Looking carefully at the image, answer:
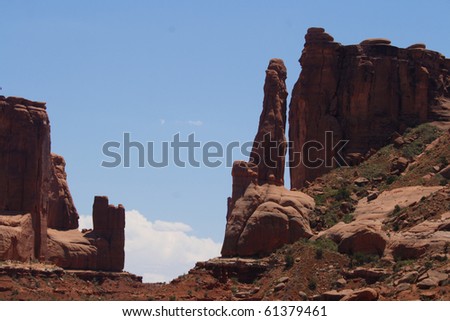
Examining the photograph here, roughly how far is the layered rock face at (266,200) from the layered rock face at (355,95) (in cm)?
1174

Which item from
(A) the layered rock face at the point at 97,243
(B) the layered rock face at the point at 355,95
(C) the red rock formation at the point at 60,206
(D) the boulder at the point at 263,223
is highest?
(B) the layered rock face at the point at 355,95

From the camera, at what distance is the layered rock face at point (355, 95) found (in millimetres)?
133125

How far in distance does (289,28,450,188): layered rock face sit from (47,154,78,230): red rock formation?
83.1 ft

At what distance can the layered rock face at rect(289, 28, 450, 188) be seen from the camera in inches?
5241

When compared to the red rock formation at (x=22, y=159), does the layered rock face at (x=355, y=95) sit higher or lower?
higher

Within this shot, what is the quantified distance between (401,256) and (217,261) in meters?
15.4

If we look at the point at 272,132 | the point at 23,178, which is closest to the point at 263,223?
the point at 272,132

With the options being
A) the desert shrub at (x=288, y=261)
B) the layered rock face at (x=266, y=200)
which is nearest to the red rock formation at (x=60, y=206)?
the layered rock face at (x=266, y=200)

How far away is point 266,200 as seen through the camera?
4525 inches

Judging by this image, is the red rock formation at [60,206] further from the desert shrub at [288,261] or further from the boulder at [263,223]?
the desert shrub at [288,261]

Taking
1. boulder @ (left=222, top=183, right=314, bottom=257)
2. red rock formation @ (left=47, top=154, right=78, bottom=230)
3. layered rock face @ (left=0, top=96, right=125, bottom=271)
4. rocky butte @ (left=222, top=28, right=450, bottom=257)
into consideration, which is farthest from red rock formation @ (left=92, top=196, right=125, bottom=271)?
boulder @ (left=222, top=183, right=314, bottom=257)

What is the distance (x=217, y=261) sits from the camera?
112 m

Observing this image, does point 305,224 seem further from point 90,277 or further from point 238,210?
point 90,277

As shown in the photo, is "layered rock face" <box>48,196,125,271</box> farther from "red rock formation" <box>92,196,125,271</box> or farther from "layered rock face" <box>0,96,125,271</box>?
"layered rock face" <box>0,96,125,271</box>
